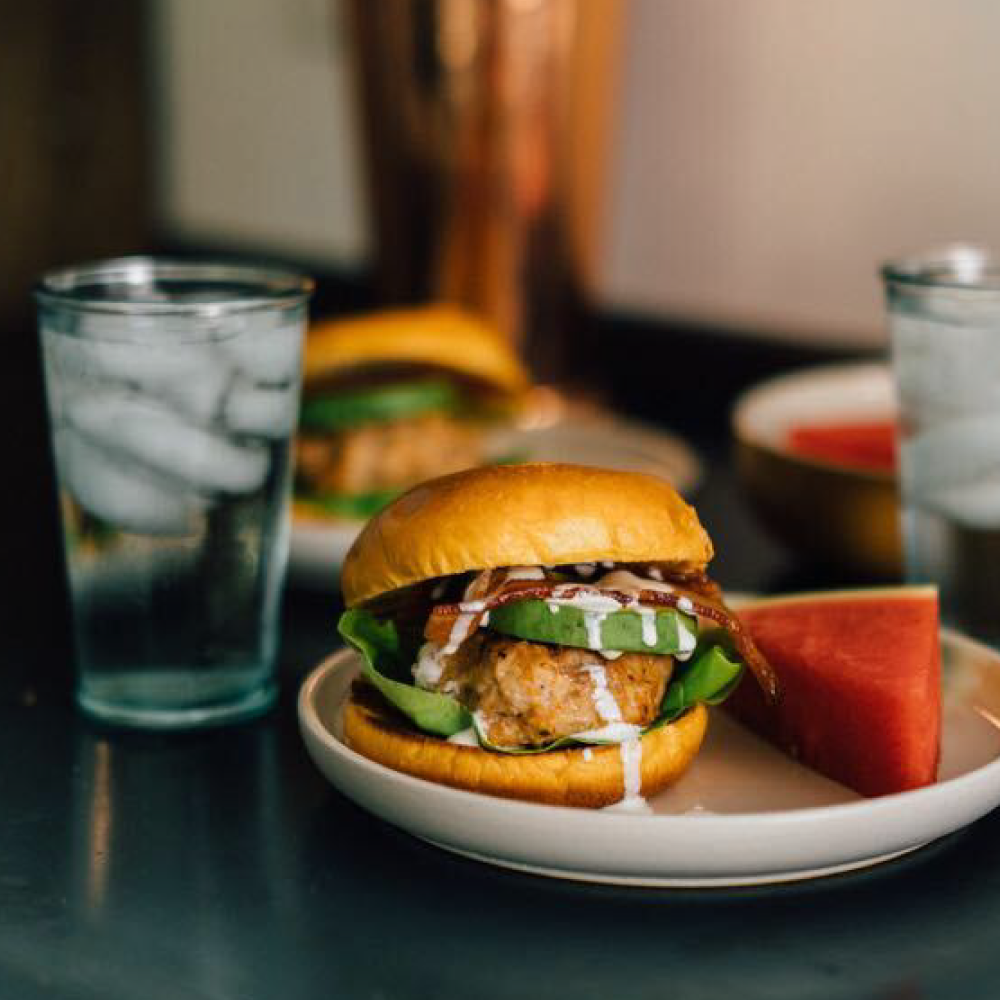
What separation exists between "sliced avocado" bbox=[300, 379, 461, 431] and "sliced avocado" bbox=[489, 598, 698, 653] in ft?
2.47

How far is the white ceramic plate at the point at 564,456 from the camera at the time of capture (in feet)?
5.05

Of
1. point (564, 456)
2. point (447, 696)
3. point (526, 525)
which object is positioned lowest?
point (564, 456)

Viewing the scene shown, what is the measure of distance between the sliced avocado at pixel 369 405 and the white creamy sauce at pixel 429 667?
2.34 feet

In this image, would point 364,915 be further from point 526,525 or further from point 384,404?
point 384,404

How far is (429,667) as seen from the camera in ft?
3.54

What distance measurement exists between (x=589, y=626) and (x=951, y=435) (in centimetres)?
42

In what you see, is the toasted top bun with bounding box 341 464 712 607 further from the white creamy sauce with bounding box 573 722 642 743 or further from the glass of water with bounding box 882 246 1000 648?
the glass of water with bounding box 882 246 1000 648

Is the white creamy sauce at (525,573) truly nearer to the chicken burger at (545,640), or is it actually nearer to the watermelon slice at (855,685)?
the chicken burger at (545,640)

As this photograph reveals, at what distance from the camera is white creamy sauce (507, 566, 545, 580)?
3.45 feet

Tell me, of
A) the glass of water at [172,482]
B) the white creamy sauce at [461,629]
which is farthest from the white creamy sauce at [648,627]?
the glass of water at [172,482]

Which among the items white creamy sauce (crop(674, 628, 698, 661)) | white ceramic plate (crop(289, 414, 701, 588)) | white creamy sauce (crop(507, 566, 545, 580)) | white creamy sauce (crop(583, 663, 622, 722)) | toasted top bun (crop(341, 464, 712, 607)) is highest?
toasted top bun (crop(341, 464, 712, 607))

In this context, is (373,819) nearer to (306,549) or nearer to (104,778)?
(104,778)

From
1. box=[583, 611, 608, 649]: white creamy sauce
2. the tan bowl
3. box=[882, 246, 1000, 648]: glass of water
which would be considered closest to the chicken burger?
box=[583, 611, 608, 649]: white creamy sauce

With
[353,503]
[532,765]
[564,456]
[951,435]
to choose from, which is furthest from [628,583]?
[564,456]
